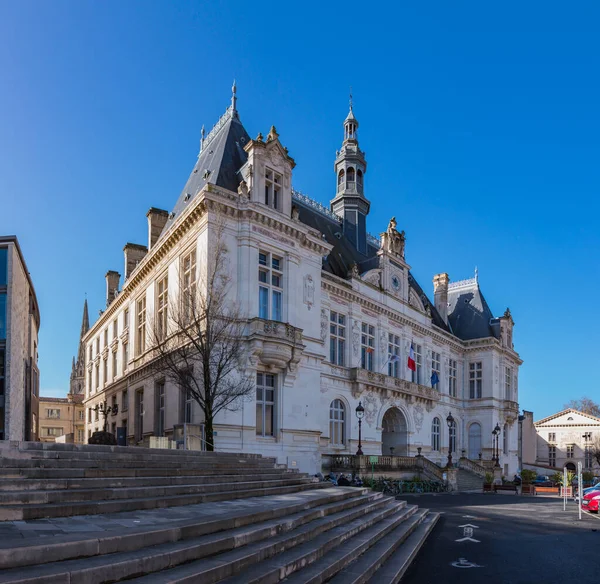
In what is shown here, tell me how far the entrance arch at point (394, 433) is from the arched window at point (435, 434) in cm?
478

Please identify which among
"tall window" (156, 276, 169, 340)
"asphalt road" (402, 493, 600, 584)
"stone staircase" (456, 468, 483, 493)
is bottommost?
"stone staircase" (456, 468, 483, 493)

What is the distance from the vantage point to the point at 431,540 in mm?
15070

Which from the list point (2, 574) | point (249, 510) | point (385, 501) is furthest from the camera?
point (385, 501)

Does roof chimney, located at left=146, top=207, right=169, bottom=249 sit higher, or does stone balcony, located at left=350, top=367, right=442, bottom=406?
roof chimney, located at left=146, top=207, right=169, bottom=249

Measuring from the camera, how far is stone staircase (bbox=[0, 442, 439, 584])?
5957 millimetres

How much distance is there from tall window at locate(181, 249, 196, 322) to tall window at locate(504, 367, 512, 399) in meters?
36.0

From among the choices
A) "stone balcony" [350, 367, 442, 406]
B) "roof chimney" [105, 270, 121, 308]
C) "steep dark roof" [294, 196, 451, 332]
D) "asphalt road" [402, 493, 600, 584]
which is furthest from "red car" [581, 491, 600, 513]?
"roof chimney" [105, 270, 121, 308]

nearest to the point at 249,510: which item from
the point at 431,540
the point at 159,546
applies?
the point at 159,546

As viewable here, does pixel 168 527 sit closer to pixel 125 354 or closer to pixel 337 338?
pixel 337 338

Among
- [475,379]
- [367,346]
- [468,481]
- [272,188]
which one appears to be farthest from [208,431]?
[475,379]

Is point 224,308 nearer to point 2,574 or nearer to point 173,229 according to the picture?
point 173,229

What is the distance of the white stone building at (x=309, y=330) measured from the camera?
27781 millimetres

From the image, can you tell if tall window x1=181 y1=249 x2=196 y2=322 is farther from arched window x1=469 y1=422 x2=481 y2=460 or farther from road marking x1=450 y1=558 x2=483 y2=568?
arched window x1=469 y1=422 x2=481 y2=460

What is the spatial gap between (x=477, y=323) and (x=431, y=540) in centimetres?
4112
